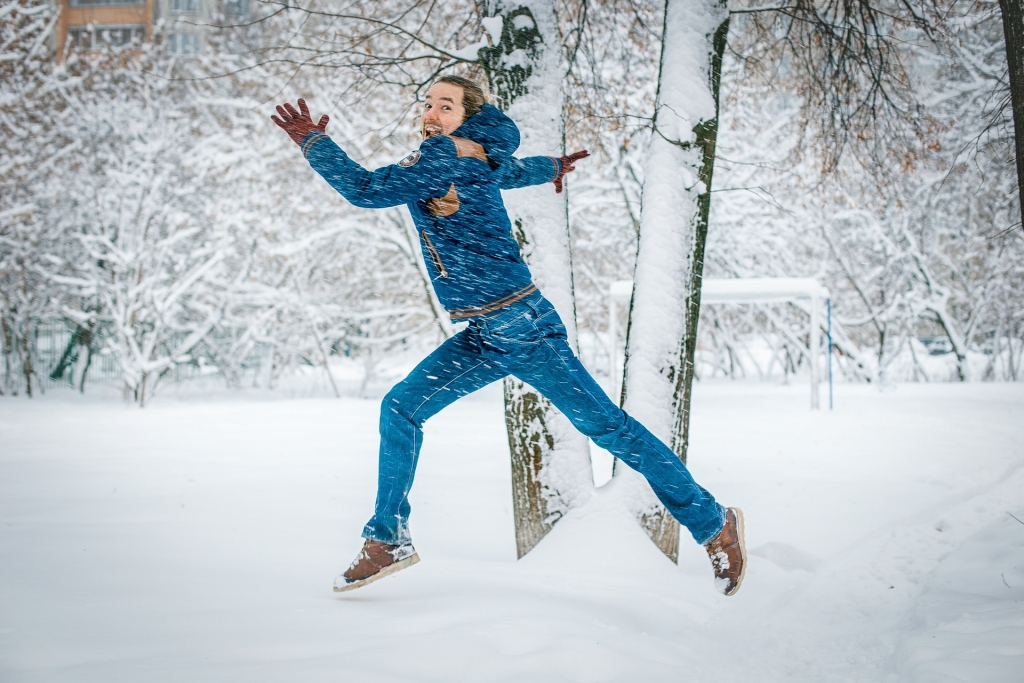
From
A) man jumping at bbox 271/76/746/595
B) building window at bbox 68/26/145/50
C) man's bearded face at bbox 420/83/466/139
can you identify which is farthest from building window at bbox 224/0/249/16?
man jumping at bbox 271/76/746/595

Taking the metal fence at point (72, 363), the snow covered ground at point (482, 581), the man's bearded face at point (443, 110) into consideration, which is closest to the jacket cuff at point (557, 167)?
the man's bearded face at point (443, 110)

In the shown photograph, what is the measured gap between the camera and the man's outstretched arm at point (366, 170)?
202 cm

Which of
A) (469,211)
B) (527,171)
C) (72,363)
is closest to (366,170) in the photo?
(469,211)

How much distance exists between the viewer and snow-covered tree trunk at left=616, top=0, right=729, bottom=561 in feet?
10.7

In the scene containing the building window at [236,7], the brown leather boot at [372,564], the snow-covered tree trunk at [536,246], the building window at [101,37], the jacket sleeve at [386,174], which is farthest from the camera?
the building window at [101,37]

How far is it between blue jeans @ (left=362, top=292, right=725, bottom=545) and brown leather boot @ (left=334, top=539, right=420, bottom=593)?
3cm

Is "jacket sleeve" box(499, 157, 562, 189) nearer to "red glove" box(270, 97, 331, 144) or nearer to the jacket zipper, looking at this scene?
the jacket zipper

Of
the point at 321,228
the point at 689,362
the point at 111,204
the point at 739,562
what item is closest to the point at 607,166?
the point at 321,228

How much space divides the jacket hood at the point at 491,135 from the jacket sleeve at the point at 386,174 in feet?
0.47

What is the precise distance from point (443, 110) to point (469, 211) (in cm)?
33

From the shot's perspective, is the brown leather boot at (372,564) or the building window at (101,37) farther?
the building window at (101,37)

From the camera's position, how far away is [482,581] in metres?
2.81

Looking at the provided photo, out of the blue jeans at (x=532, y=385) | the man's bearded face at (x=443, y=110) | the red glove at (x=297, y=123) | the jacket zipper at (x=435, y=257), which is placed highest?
the man's bearded face at (x=443, y=110)

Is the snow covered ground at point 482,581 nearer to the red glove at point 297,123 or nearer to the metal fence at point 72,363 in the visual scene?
the red glove at point 297,123
